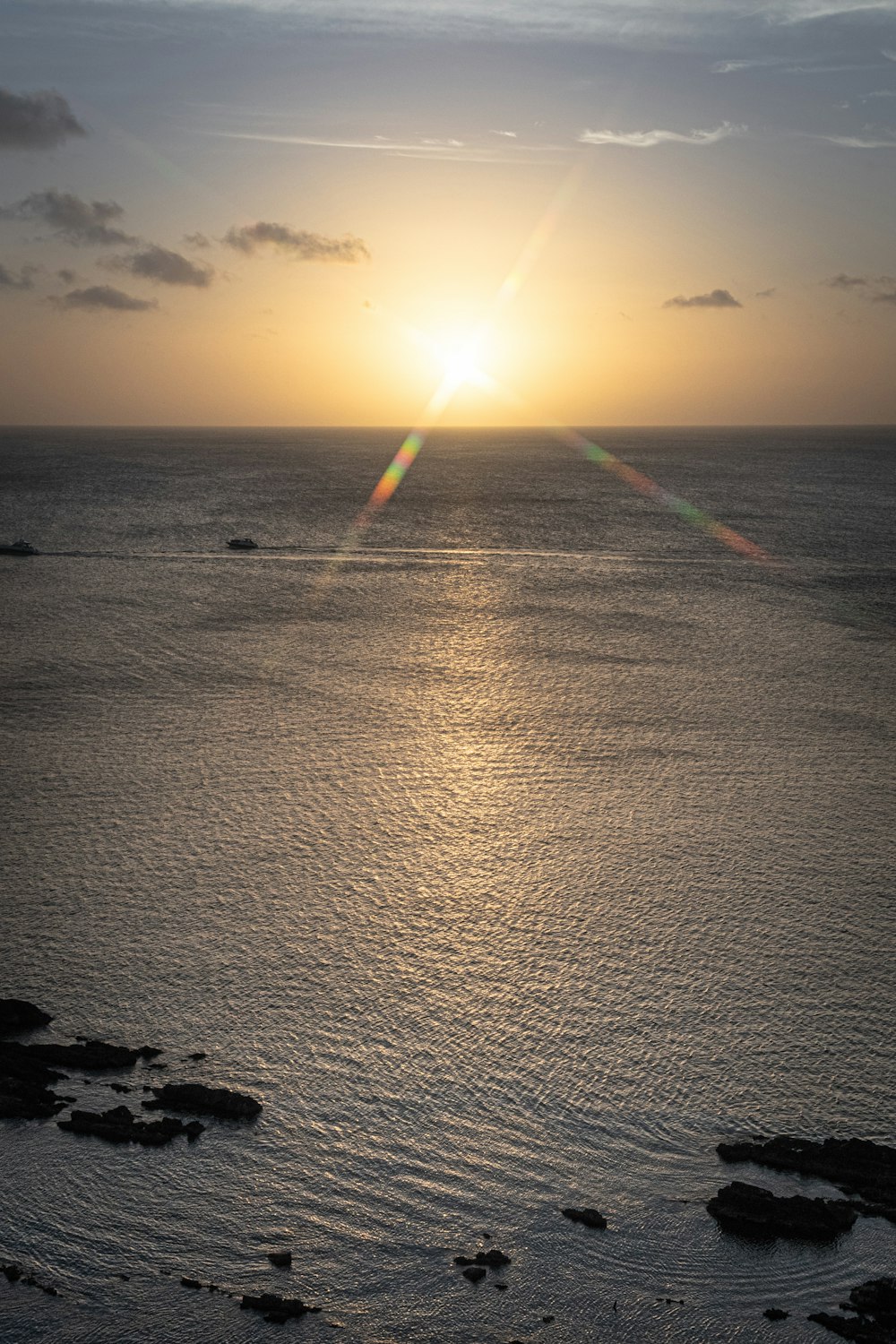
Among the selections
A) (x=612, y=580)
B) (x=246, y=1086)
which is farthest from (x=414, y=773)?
(x=612, y=580)

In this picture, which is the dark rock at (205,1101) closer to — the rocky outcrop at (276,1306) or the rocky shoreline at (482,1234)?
the rocky shoreline at (482,1234)

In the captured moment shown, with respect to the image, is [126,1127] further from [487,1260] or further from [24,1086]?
[487,1260]

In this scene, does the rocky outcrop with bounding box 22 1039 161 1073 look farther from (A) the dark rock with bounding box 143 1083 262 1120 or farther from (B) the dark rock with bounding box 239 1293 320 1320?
(B) the dark rock with bounding box 239 1293 320 1320

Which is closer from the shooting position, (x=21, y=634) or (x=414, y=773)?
(x=414, y=773)

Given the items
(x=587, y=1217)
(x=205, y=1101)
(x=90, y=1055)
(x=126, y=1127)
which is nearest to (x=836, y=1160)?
(x=587, y=1217)

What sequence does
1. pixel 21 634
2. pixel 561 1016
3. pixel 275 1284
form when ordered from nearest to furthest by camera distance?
pixel 275 1284
pixel 561 1016
pixel 21 634

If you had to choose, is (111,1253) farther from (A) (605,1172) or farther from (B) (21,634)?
(B) (21,634)
